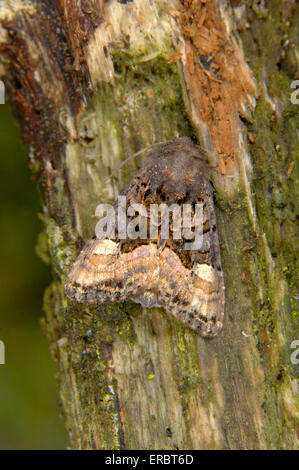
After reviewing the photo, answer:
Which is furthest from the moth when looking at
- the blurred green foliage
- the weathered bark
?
the blurred green foliage

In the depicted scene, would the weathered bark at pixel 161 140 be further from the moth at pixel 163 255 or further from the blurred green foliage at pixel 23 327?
the blurred green foliage at pixel 23 327

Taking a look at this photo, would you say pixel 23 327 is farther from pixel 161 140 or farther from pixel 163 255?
pixel 161 140

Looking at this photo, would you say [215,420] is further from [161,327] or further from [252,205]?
[252,205]

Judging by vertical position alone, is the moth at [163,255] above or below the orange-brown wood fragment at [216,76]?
below

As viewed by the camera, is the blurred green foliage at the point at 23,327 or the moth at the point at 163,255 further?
the blurred green foliage at the point at 23,327

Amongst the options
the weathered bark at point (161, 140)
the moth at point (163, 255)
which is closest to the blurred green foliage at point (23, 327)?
the weathered bark at point (161, 140)

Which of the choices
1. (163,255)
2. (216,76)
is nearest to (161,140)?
(216,76)
